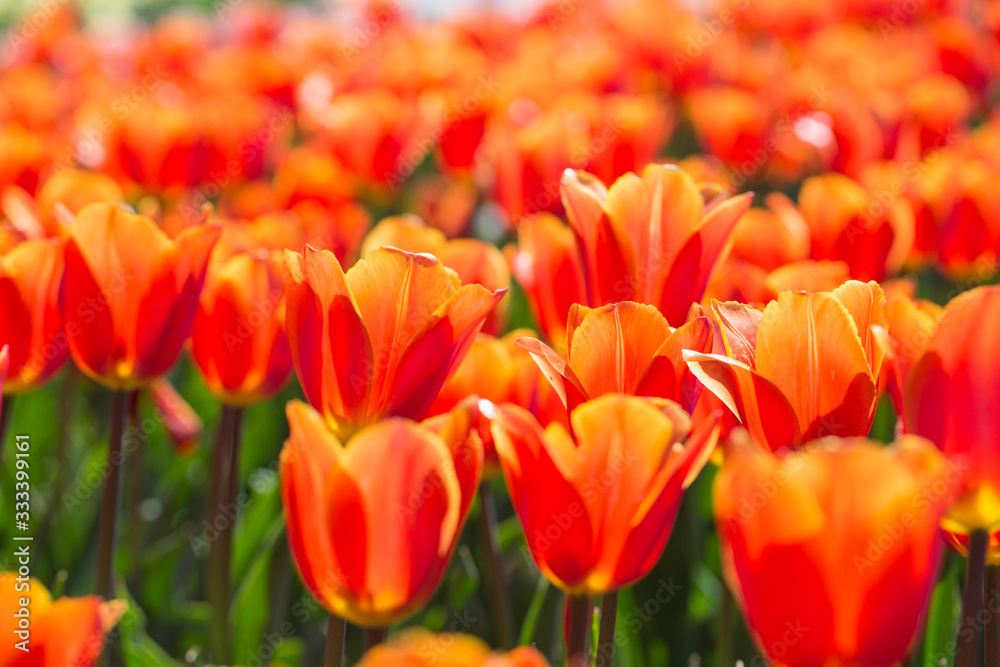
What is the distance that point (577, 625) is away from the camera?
0.88m

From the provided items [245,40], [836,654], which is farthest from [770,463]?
[245,40]

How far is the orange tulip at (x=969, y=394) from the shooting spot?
0.82m

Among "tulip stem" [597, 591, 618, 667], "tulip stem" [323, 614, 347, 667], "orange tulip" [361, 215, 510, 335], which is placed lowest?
"tulip stem" [597, 591, 618, 667]

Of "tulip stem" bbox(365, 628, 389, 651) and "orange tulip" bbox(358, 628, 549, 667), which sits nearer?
"orange tulip" bbox(358, 628, 549, 667)

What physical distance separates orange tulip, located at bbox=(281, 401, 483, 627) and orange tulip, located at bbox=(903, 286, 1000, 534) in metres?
0.35

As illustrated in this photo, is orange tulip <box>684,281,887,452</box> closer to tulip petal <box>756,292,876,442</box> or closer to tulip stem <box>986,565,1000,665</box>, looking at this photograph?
tulip petal <box>756,292,876,442</box>

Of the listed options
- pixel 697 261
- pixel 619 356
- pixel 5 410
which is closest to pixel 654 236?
pixel 697 261

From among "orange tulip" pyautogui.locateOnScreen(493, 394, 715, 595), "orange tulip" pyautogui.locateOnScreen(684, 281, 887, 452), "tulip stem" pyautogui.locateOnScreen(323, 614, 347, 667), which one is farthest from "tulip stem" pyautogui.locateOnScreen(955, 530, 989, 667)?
"tulip stem" pyautogui.locateOnScreen(323, 614, 347, 667)

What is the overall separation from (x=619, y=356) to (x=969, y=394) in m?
0.28

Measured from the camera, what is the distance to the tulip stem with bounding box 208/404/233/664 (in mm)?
1429

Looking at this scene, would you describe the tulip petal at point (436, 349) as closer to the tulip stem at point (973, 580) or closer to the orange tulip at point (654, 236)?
the orange tulip at point (654, 236)

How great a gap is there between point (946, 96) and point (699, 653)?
59.3 inches

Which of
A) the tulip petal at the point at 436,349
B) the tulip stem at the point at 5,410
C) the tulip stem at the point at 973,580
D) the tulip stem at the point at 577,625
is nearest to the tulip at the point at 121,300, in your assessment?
the tulip stem at the point at 5,410

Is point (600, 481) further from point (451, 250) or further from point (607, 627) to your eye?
point (451, 250)
